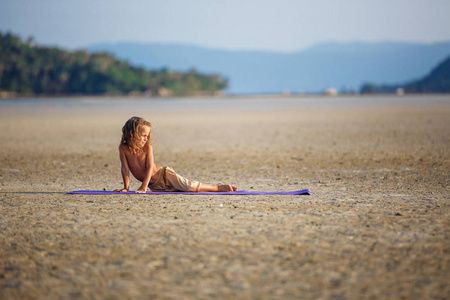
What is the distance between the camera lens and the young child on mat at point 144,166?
305 inches

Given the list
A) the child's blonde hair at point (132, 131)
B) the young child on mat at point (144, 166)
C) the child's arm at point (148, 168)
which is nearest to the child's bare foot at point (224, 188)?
the young child on mat at point (144, 166)

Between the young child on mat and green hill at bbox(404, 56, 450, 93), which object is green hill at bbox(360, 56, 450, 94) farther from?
the young child on mat

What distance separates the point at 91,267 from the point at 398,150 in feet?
34.4

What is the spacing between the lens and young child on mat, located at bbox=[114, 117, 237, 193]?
25.4 ft

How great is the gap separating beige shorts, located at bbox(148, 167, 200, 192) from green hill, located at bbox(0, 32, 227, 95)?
379 feet

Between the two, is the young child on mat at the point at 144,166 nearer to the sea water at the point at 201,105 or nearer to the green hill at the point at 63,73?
the sea water at the point at 201,105

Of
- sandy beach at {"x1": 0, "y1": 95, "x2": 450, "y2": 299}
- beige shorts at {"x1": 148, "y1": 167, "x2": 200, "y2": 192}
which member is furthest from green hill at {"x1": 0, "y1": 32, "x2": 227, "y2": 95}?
beige shorts at {"x1": 148, "y1": 167, "x2": 200, "y2": 192}

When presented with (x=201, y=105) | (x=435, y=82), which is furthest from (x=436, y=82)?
(x=201, y=105)

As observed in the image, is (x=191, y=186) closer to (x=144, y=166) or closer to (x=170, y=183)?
(x=170, y=183)

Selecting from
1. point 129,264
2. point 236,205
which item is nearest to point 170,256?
point 129,264

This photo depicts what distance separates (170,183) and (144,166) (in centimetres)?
48

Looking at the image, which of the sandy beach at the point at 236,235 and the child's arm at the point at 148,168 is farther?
the child's arm at the point at 148,168

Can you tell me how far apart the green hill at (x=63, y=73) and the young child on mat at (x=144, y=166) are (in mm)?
115467

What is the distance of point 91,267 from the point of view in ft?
15.3
